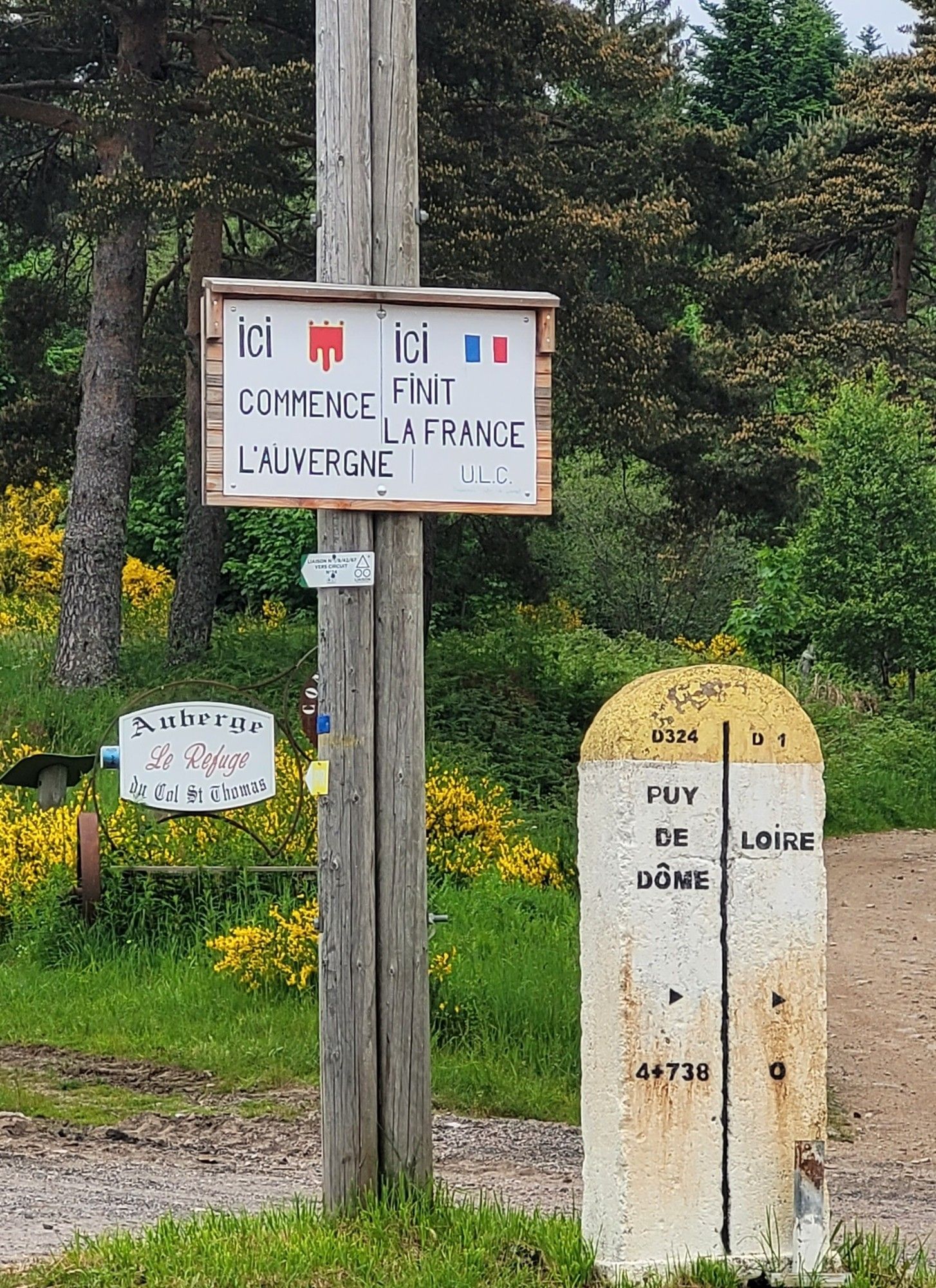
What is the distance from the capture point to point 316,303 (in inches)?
213

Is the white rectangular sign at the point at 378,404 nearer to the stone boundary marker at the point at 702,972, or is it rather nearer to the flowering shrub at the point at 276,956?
the stone boundary marker at the point at 702,972

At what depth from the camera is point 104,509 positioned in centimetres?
2030

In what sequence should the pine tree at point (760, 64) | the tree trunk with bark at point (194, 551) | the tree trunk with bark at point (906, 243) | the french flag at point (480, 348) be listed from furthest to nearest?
the pine tree at point (760, 64) < the tree trunk with bark at point (906, 243) < the tree trunk with bark at point (194, 551) < the french flag at point (480, 348)

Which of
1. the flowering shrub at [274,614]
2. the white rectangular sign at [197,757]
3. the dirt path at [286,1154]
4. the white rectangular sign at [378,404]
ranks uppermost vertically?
the flowering shrub at [274,614]

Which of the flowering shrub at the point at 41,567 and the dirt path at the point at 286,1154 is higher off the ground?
the flowering shrub at the point at 41,567

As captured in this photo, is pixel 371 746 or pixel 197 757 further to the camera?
pixel 197 757

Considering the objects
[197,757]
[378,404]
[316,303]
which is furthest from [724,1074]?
[197,757]

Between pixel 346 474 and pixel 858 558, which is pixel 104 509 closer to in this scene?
pixel 858 558

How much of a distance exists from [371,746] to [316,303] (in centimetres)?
133

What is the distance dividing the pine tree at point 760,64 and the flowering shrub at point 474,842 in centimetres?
3349

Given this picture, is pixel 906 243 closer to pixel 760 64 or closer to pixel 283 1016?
pixel 760 64

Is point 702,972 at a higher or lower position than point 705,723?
lower

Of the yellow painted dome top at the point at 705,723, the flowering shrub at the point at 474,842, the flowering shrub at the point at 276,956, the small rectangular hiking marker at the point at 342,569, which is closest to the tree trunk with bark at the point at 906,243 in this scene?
the flowering shrub at the point at 474,842

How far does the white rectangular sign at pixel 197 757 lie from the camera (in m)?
11.7
